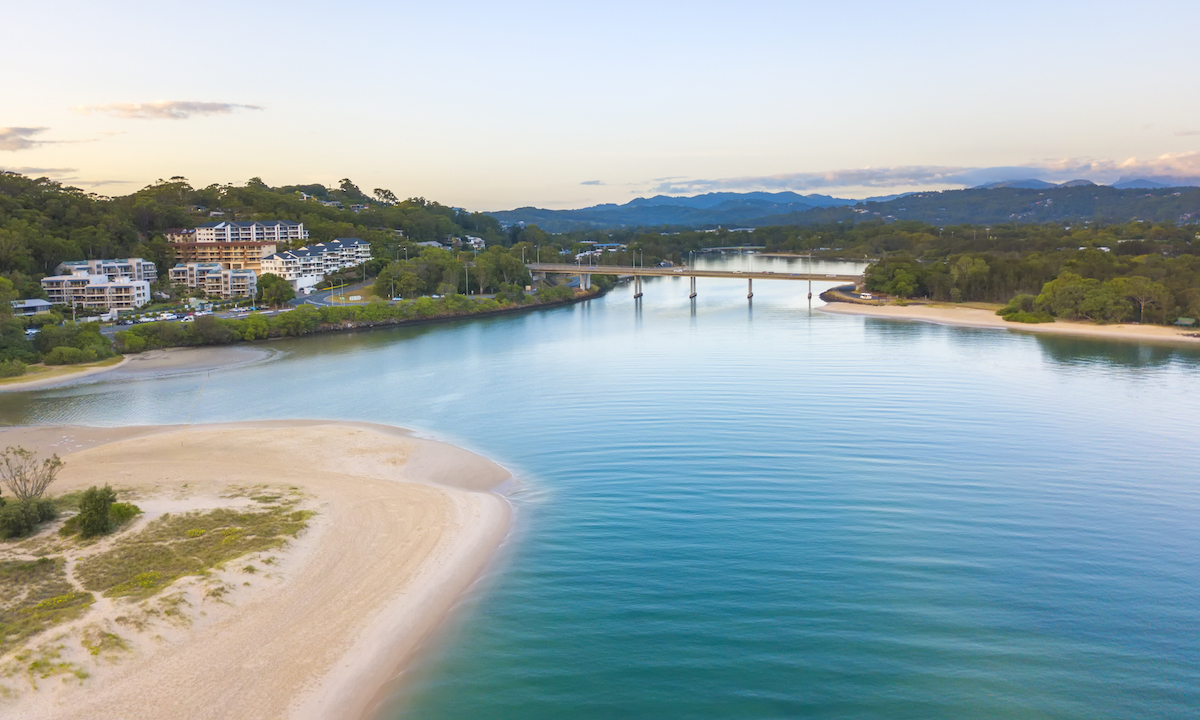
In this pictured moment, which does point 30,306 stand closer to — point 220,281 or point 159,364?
point 159,364

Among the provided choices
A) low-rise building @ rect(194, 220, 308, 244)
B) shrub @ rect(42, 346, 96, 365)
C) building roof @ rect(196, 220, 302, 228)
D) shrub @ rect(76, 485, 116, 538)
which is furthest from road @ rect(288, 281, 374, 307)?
shrub @ rect(76, 485, 116, 538)

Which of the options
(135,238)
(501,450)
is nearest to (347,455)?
(501,450)

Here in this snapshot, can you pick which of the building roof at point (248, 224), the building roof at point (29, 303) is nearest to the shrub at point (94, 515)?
the building roof at point (29, 303)

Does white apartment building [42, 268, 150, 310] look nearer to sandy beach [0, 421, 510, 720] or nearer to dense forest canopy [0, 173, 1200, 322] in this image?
dense forest canopy [0, 173, 1200, 322]

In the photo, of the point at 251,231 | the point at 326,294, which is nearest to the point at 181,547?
the point at 326,294

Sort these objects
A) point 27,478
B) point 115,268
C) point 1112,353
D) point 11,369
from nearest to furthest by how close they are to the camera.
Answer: point 27,478
point 11,369
point 1112,353
point 115,268

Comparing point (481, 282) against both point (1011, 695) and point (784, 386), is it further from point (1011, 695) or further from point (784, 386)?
point (1011, 695)
